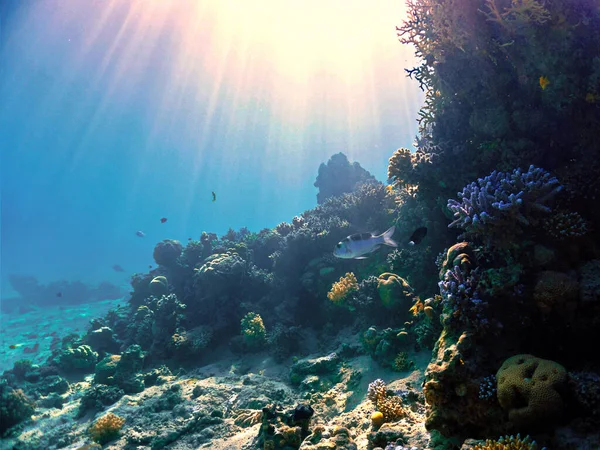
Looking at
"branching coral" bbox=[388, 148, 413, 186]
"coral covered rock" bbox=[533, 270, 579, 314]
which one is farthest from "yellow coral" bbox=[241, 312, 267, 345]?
"coral covered rock" bbox=[533, 270, 579, 314]

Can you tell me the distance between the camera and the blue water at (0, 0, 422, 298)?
45.5 metres

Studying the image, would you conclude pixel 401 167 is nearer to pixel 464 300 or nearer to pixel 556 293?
pixel 464 300

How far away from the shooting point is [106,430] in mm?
6852

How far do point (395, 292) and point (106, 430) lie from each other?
299 inches

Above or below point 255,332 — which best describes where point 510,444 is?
below

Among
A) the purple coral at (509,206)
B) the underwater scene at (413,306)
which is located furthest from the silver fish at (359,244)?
the purple coral at (509,206)

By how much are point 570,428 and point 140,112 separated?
9015 centimetres

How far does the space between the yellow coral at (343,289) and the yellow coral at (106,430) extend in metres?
6.30

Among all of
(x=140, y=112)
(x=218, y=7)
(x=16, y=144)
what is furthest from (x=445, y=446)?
(x=16, y=144)

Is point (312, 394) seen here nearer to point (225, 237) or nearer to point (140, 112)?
point (225, 237)

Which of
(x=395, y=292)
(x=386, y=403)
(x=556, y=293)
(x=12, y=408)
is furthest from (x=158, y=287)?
(x=556, y=293)

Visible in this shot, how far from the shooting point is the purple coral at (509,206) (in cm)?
413

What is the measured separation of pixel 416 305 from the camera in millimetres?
6852

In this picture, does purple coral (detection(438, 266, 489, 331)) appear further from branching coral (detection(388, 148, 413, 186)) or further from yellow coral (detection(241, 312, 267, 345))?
yellow coral (detection(241, 312, 267, 345))
